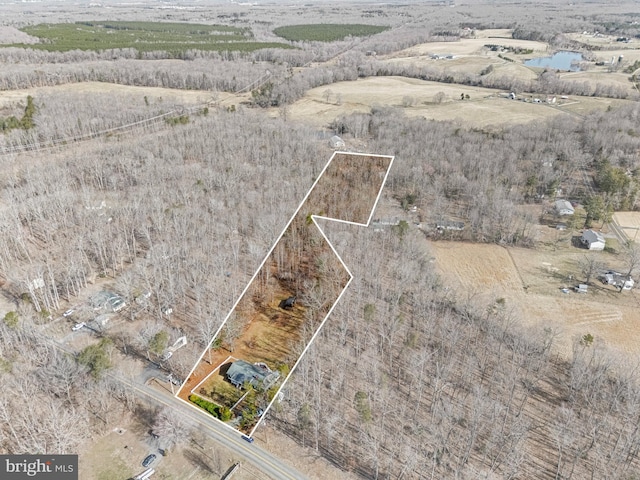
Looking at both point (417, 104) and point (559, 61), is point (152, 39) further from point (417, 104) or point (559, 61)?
point (559, 61)

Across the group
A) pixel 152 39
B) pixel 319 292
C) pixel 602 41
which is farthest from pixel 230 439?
pixel 602 41

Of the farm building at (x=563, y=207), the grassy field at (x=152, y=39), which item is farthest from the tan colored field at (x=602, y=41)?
the farm building at (x=563, y=207)

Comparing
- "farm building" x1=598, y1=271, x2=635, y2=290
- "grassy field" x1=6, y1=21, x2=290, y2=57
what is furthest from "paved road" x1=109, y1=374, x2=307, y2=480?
"grassy field" x1=6, y1=21, x2=290, y2=57

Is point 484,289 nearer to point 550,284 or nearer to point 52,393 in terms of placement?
point 550,284

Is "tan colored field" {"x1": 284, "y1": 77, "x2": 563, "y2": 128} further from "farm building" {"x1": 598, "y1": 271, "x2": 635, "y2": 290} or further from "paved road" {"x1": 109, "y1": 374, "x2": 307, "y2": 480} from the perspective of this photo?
"paved road" {"x1": 109, "y1": 374, "x2": 307, "y2": 480}

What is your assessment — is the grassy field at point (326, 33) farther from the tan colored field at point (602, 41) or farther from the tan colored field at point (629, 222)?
the tan colored field at point (629, 222)

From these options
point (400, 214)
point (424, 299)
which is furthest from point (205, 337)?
point (400, 214)
